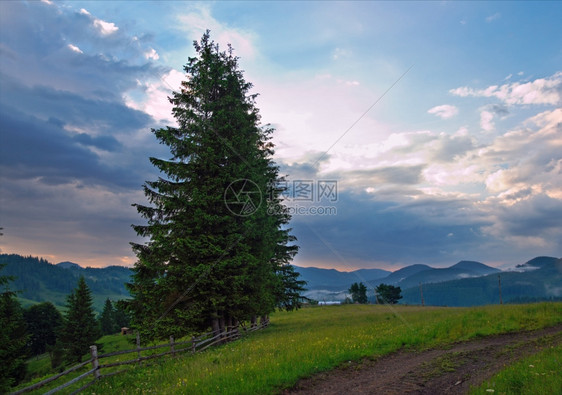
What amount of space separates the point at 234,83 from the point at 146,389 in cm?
1867

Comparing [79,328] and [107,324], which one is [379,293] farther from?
[107,324]

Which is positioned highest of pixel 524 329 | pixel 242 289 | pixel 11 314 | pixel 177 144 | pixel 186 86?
pixel 186 86

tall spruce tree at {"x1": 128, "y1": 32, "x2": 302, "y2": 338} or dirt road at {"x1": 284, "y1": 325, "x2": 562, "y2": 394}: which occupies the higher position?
tall spruce tree at {"x1": 128, "y1": 32, "x2": 302, "y2": 338}

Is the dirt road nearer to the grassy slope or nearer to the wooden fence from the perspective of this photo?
the grassy slope

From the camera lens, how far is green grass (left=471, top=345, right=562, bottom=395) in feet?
23.8

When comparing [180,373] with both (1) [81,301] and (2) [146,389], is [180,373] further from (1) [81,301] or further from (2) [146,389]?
(1) [81,301]

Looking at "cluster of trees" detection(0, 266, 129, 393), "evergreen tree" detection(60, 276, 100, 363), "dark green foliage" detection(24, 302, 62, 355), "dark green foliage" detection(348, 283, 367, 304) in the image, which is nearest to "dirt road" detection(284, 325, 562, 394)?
"cluster of trees" detection(0, 266, 129, 393)

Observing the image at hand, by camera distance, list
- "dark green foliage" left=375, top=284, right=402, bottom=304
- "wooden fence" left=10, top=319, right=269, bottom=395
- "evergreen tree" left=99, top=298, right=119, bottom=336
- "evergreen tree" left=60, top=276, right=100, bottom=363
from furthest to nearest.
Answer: "dark green foliage" left=375, top=284, right=402, bottom=304 → "evergreen tree" left=99, top=298, right=119, bottom=336 → "evergreen tree" left=60, top=276, right=100, bottom=363 → "wooden fence" left=10, top=319, right=269, bottom=395

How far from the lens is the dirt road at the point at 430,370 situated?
28.7ft

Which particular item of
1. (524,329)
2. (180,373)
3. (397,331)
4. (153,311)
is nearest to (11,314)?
(153,311)

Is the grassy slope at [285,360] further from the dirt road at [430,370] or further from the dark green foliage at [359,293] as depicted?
the dark green foliage at [359,293]

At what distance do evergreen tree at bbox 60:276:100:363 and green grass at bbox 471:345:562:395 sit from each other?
69.2 meters

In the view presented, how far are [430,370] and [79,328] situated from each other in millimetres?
67720

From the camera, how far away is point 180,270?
1762 cm
